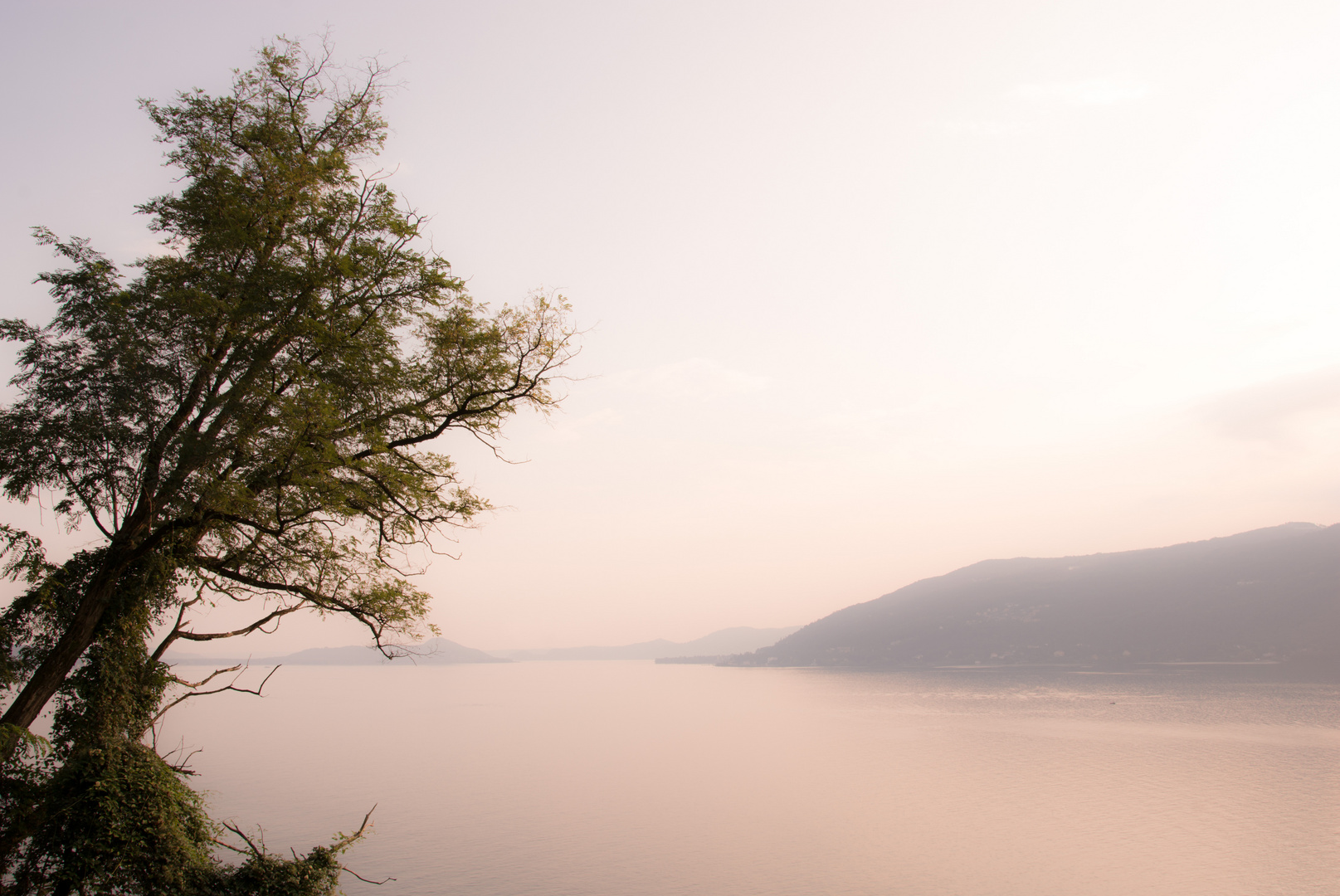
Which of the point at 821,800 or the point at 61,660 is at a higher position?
the point at 61,660

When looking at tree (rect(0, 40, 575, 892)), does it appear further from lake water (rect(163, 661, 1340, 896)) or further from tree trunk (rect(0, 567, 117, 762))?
lake water (rect(163, 661, 1340, 896))

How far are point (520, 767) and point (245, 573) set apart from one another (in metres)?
74.0

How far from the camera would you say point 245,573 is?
56.9 feet

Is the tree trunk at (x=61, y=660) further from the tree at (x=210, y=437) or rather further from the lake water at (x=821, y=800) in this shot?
the lake water at (x=821, y=800)

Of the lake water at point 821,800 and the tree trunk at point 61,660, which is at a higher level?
the tree trunk at point 61,660

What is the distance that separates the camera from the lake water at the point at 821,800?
1695 inches

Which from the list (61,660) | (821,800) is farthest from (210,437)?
(821,800)

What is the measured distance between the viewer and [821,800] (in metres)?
64.6

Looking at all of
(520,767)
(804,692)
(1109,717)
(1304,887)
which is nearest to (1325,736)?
(1109,717)

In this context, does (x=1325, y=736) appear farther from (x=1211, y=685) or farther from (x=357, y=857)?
(x=357, y=857)

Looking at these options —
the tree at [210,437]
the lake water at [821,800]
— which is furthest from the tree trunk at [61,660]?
the lake water at [821,800]

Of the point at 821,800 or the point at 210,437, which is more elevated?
the point at 210,437

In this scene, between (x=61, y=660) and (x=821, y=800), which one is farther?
(x=821, y=800)

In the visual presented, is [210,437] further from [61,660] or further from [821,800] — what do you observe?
[821,800]
